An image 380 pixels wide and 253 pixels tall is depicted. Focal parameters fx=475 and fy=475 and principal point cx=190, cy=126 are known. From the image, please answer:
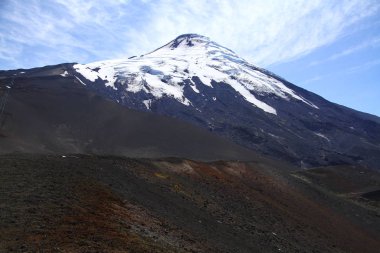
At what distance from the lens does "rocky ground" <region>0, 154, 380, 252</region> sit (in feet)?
59.2

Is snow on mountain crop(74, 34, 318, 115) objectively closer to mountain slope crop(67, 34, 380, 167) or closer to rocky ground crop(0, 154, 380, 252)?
mountain slope crop(67, 34, 380, 167)

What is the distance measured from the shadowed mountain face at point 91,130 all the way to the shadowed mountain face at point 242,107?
2658 cm

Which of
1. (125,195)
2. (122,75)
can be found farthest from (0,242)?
(122,75)

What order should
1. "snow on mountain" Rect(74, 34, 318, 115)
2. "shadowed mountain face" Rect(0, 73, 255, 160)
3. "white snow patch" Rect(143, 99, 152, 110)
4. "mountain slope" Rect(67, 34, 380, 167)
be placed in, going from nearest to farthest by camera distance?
"shadowed mountain face" Rect(0, 73, 255, 160) → "mountain slope" Rect(67, 34, 380, 167) → "white snow patch" Rect(143, 99, 152, 110) → "snow on mountain" Rect(74, 34, 318, 115)

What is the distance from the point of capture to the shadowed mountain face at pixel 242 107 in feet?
437

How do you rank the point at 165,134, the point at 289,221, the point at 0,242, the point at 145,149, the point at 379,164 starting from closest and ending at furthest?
the point at 0,242, the point at 289,221, the point at 145,149, the point at 165,134, the point at 379,164

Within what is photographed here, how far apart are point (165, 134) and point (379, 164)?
86369 millimetres

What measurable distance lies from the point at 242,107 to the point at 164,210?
134 meters

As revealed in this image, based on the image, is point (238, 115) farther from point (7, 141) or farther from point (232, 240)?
point (232, 240)

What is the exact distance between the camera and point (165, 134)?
80.6 meters

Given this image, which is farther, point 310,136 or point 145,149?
point 310,136

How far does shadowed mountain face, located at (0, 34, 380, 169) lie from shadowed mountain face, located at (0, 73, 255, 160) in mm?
26583

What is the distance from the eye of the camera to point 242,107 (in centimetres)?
15988

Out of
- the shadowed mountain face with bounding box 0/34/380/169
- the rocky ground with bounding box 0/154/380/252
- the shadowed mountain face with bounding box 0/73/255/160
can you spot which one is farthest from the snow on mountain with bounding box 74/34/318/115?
the rocky ground with bounding box 0/154/380/252
